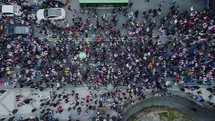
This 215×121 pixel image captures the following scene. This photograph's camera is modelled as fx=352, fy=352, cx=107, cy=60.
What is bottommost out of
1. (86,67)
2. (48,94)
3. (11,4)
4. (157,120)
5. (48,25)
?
(157,120)

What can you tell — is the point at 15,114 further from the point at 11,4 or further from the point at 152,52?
the point at 152,52

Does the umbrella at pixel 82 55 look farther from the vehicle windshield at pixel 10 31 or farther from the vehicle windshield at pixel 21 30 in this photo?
the vehicle windshield at pixel 10 31

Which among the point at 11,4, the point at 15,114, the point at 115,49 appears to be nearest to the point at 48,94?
the point at 15,114

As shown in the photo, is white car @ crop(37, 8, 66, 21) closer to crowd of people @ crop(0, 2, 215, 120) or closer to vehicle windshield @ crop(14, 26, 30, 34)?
crowd of people @ crop(0, 2, 215, 120)

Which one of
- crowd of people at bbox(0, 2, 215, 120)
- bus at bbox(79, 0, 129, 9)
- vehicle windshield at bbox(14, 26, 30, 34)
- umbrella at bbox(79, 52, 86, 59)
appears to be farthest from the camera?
bus at bbox(79, 0, 129, 9)

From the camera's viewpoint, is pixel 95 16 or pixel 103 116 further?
pixel 95 16

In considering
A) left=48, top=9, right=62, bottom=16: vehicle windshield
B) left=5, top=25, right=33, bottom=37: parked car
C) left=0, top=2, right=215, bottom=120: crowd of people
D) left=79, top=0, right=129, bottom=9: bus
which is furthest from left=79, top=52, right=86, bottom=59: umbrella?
left=5, top=25, right=33, bottom=37: parked car

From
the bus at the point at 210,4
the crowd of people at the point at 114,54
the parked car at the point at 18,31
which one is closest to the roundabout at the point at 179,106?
the crowd of people at the point at 114,54
